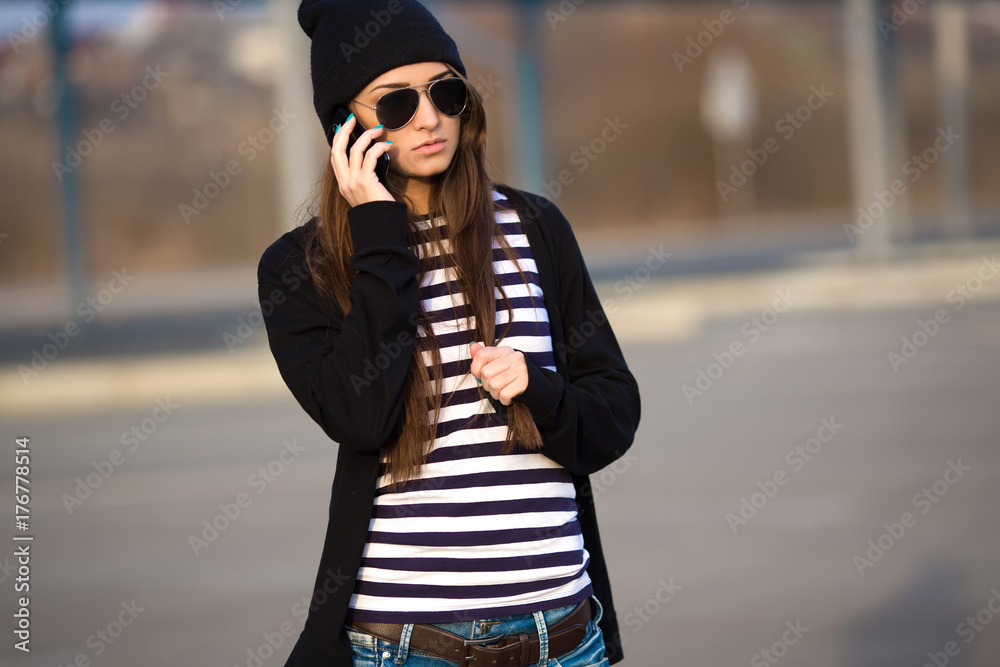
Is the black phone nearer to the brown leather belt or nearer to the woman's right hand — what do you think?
the woman's right hand

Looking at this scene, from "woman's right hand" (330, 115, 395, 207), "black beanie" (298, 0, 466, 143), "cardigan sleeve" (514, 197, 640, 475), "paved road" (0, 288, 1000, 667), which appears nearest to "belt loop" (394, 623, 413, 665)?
"cardigan sleeve" (514, 197, 640, 475)

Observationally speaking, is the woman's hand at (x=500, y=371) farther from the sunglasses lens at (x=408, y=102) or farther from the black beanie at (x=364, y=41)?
the black beanie at (x=364, y=41)

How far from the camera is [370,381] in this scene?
2.06 m

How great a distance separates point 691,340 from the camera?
557 inches

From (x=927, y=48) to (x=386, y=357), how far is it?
153 ft

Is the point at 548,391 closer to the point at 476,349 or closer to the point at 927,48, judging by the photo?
the point at 476,349

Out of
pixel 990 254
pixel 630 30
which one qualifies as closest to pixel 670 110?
pixel 630 30

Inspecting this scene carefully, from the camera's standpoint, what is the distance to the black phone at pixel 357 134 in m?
2.33

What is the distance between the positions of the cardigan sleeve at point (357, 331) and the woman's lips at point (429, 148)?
19cm

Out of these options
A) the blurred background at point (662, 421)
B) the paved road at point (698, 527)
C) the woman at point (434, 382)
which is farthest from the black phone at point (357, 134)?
the paved road at point (698, 527)

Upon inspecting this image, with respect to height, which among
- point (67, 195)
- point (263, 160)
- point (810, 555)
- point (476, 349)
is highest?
point (263, 160)

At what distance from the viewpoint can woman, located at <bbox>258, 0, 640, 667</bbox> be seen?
6.84 ft

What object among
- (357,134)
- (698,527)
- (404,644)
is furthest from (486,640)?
(698,527)

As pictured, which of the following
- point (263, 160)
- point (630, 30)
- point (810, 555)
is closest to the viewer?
point (810, 555)
